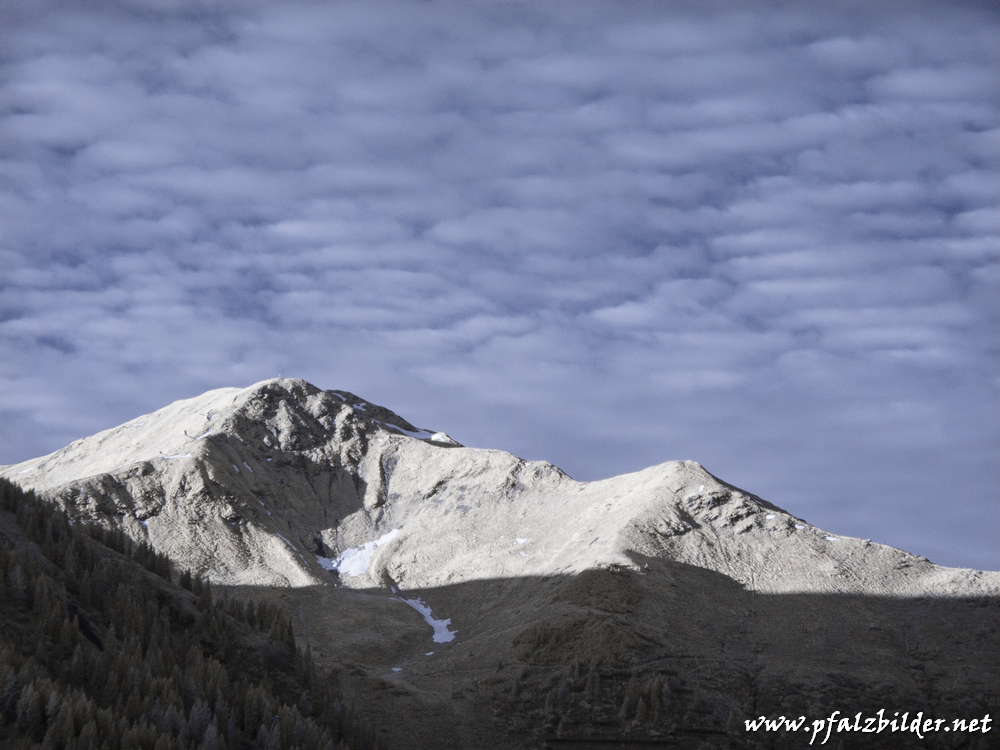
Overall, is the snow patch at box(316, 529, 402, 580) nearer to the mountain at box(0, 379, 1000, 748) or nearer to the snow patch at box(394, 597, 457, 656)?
the mountain at box(0, 379, 1000, 748)

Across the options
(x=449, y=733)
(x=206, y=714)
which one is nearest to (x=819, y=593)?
(x=449, y=733)

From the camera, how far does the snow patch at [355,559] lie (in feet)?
205

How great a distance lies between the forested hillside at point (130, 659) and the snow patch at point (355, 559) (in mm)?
26756

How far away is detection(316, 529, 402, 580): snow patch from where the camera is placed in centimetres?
6247

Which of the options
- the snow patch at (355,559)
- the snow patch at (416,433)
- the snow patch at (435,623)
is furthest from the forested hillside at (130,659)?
the snow patch at (416,433)

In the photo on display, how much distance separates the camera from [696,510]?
2309 inches

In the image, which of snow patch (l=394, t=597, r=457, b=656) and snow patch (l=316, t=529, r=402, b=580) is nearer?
snow patch (l=394, t=597, r=457, b=656)

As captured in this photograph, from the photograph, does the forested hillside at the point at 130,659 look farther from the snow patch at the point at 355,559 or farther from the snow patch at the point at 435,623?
the snow patch at the point at 355,559

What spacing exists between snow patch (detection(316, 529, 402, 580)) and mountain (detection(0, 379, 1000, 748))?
0.28m

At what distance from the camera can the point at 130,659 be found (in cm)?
2466

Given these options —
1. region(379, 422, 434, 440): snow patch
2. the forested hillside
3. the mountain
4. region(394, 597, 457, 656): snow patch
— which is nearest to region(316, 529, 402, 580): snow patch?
the mountain

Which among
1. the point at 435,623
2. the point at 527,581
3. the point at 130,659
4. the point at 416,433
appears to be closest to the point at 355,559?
the point at 435,623

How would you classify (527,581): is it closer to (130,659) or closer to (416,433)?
(130,659)

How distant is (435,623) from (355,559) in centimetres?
1399
